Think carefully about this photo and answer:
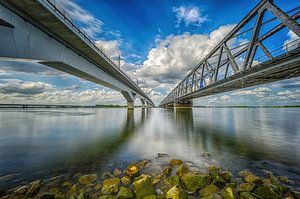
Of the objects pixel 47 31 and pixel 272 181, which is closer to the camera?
pixel 272 181

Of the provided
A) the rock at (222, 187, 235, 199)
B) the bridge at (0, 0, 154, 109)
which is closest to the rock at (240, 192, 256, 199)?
the rock at (222, 187, 235, 199)

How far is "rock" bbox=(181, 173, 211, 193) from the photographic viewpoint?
4.16 m

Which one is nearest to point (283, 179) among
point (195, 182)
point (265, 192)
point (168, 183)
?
point (265, 192)

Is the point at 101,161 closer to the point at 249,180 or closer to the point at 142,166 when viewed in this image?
the point at 142,166

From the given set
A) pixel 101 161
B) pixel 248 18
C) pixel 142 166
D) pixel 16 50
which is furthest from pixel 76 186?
pixel 248 18

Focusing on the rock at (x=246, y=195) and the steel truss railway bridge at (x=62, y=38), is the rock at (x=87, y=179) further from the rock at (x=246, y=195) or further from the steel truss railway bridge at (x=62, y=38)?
the steel truss railway bridge at (x=62, y=38)

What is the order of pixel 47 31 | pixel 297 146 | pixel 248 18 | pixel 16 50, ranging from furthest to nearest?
pixel 248 18, pixel 47 31, pixel 16 50, pixel 297 146

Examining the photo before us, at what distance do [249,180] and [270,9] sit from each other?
1542cm

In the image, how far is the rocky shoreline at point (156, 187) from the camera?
12.1 ft

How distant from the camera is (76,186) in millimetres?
4195

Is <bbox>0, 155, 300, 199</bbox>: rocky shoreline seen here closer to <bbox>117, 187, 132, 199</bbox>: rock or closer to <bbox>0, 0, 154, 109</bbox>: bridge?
<bbox>117, 187, 132, 199</bbox>: rock

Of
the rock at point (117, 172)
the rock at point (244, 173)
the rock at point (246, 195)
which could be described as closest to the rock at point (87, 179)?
the rock at point (117, 172)

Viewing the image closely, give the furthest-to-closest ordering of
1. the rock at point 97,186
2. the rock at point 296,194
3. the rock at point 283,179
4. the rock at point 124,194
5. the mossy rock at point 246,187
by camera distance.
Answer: the rock at point 283,179
the rock at point 97,186
the mossy rock at point 246,187
the rock at point 296,194
the rock at point 124,194

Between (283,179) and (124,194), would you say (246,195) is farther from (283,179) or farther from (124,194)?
(124,194)
